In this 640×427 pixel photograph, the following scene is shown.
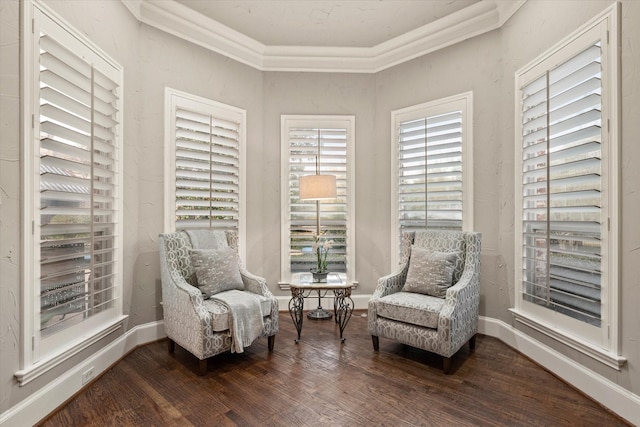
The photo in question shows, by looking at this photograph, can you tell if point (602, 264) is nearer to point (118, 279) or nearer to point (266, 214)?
point (266, 214)

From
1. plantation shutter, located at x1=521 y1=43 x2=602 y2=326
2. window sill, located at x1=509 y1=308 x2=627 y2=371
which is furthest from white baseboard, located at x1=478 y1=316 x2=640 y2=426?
plantation shutter, located at x1=521 y1=43 x2=602 y2=326

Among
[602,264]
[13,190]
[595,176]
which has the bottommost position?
[602,264]

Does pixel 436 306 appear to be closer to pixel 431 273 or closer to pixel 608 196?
pixel 431 273

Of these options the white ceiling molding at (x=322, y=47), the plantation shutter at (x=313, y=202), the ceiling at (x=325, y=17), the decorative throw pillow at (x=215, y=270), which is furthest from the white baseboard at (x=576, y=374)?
the ceiling at (x=325, y=17)

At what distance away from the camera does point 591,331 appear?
2244 mm

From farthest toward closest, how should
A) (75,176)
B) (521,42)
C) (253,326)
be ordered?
1. (521,42)
2. (253,326)
3. (75,176)

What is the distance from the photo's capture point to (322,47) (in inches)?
158

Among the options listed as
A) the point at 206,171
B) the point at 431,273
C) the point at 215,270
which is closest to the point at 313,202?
the point at 206,171

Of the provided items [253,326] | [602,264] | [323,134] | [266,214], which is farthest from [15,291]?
[602,264]

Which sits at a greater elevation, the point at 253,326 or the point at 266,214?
the point at 266,214

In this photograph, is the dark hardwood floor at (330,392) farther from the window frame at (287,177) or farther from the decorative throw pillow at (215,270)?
the window frame at (287,177)

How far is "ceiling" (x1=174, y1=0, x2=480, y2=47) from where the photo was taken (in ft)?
10.8

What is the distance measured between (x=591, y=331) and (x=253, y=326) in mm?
2373

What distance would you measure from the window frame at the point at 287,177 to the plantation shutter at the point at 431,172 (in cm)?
58
